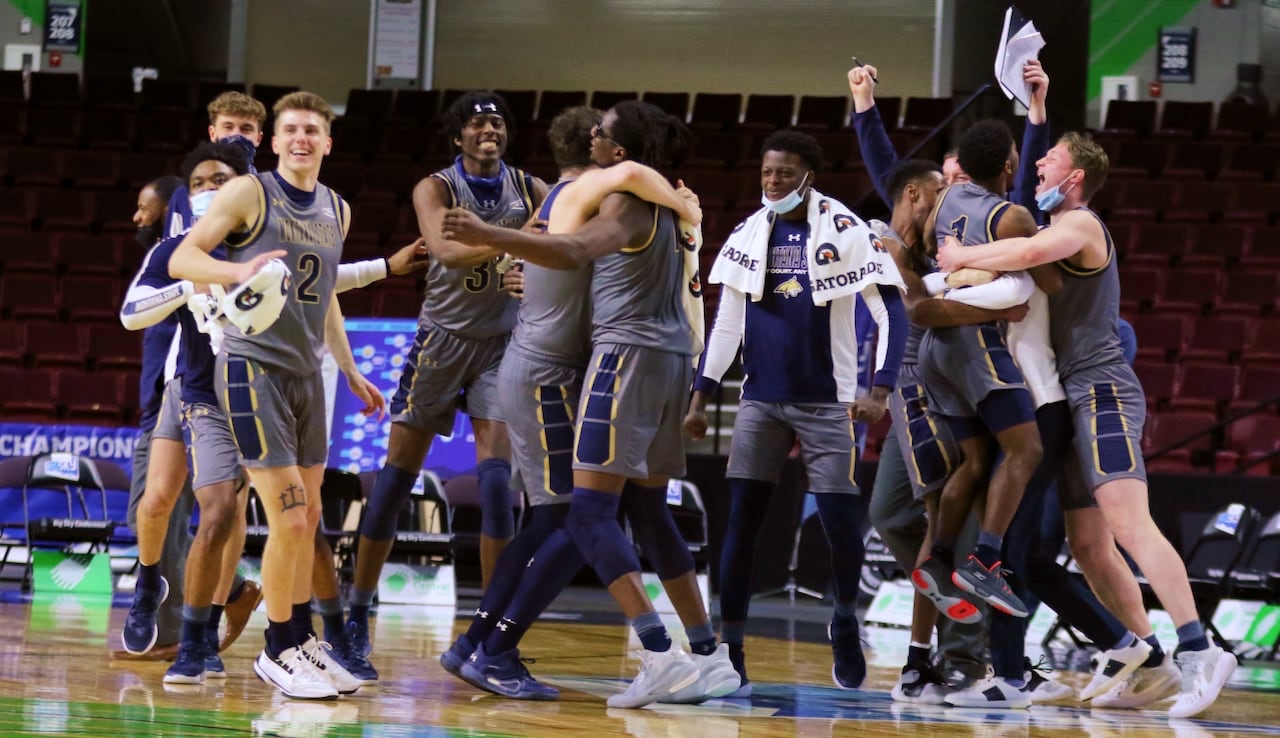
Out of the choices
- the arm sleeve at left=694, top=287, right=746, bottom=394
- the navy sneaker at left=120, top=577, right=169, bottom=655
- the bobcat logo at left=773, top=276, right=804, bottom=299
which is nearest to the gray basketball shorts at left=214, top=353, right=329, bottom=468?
the navy sneaker at left=120, top=577, right=169, bottom=655

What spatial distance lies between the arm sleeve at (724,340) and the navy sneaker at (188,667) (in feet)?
6.30

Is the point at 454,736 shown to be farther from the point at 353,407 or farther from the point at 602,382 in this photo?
the point at 353,407

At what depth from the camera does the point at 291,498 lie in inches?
174

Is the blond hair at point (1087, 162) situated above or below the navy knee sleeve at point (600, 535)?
above

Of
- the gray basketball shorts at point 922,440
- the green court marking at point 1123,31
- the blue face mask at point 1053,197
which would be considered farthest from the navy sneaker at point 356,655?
the green court marking at point 1123,31

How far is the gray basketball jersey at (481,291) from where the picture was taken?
5.37m

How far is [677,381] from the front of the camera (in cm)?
454

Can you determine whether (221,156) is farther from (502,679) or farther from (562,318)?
(502,679)

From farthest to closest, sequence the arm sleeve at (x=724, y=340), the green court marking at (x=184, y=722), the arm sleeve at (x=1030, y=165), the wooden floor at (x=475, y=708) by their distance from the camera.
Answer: the arm sleeve at (x=1030, y=165), the arm sleeve at (x=724, y=340), the wooden floor at (x=475, y=708), the green court marking at (x=184, y=722)

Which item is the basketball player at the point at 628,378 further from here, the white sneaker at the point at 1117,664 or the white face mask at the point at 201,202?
the white sneaker at the point at 1117,664

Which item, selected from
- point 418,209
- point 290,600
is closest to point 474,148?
point 418,209

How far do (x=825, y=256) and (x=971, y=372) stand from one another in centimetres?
64

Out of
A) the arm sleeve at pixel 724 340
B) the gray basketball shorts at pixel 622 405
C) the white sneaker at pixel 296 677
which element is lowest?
the white sneaker at pixel 296 677

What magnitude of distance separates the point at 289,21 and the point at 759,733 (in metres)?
16.8
